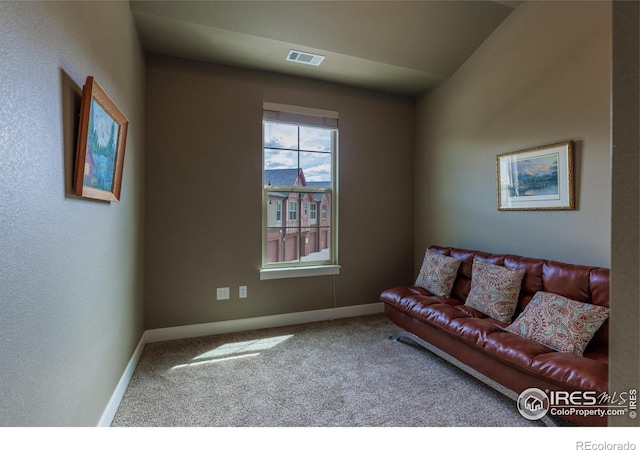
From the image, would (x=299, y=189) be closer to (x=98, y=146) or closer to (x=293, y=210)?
(x=293, y=210)

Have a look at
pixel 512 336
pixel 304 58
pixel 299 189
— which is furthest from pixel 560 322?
pixel 304 58

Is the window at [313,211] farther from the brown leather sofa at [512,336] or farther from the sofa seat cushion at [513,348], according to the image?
the sofa seat cushion at [513,348]

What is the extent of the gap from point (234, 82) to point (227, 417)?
114 inches

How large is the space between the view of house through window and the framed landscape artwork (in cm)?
173

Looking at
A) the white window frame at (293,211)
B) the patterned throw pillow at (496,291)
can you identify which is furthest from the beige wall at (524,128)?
the white window frame at (293,211)

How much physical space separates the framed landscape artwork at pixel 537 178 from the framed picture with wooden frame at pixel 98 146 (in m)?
3.04

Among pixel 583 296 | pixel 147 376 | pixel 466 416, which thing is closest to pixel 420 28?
pixel 583 296

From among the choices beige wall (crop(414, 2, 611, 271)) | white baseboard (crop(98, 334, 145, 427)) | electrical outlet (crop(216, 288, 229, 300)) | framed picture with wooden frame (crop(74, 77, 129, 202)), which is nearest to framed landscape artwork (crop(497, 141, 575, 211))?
beige wall (crop(414, 2, 611, 271))

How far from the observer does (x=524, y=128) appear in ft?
9.03

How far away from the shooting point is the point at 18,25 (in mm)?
935

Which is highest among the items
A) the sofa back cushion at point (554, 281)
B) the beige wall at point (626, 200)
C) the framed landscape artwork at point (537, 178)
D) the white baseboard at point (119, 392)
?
the framed landscape artwork at point (537, 178)

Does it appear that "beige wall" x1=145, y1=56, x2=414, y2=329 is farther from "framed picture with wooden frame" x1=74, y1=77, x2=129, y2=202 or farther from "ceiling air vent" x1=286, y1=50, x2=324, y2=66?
"framed picture with wooden frame" x1=74, y1=77, x2=129, y2=202

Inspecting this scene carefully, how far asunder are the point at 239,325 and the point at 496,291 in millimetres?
2371

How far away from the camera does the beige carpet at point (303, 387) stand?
1.84 m
